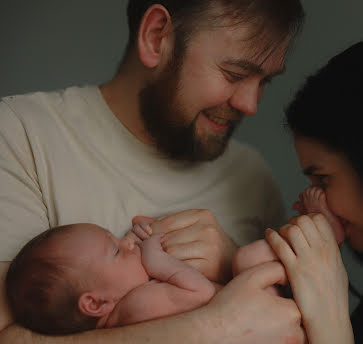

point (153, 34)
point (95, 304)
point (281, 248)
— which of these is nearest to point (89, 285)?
point (95, 304)

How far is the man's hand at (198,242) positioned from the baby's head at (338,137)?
1.08 ft

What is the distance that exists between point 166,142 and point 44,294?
66cm

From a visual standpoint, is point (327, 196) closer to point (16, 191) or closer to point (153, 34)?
point (153, 34)

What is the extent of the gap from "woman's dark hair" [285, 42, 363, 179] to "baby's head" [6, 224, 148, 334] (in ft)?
2.11

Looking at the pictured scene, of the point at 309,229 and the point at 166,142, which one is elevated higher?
the point at 166,142

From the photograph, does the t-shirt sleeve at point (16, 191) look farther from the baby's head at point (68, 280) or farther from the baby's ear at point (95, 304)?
the baby's ear at point (95, 304)

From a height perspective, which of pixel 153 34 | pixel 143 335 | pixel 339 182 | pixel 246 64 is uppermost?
pixel 153 34

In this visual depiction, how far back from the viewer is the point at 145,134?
1.52m

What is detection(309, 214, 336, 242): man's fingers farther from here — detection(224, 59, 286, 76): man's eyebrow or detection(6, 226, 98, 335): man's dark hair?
detection(6, 226, 98, 335): man's dark hair

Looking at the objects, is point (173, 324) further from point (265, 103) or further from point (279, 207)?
point (265, 103)


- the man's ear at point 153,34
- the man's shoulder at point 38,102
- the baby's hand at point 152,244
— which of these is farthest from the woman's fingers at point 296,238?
the man's shoulder at point 38,102

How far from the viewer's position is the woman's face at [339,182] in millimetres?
1195

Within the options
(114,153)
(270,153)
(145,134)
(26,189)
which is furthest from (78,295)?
(270,153)

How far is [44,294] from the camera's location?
105 centimetres
